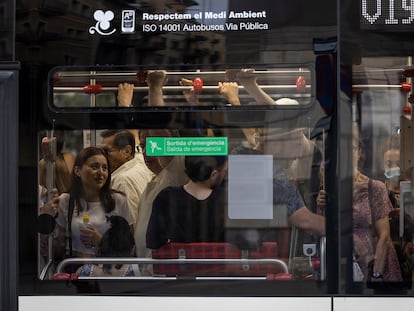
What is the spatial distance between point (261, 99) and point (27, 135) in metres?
1.21

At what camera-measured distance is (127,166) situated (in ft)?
14.6

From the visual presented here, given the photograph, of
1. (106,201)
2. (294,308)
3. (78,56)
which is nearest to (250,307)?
(294,308)

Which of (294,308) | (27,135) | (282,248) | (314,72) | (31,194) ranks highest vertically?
(314,72)

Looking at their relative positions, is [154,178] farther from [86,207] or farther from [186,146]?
[86,207]

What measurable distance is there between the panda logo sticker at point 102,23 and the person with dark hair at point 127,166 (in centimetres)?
51

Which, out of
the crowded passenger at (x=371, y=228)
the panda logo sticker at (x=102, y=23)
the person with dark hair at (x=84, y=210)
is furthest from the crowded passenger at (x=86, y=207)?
the crowded passenger at (x=371, y=228)

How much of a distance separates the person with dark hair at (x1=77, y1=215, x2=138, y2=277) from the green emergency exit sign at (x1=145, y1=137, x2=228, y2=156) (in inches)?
15.7

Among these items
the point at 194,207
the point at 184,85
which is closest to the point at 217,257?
the point at 194,207

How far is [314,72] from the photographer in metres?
4.37

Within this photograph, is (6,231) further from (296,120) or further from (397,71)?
(397,71)

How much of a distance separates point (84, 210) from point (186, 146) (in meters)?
0.63

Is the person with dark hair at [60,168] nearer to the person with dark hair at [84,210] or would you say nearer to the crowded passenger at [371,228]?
the person with dark hair at [84,210]

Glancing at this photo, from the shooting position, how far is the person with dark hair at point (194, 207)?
4.43 m

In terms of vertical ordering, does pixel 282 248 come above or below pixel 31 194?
below
